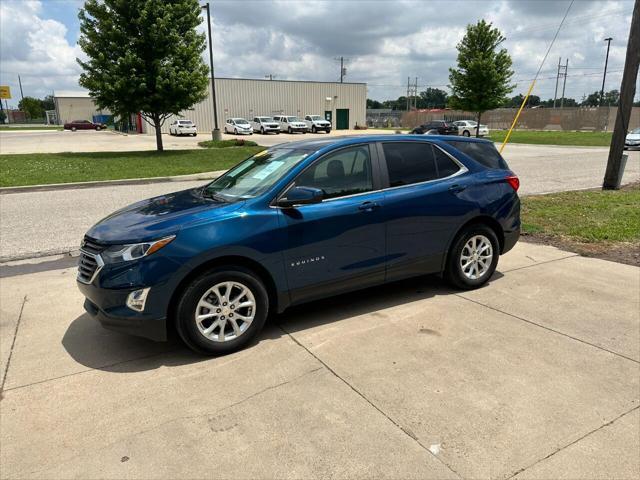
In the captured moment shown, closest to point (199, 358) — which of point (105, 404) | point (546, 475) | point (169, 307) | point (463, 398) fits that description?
point (169, 307)

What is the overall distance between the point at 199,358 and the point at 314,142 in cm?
226

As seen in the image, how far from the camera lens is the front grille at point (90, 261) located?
3551mm

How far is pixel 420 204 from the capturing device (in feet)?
15.0

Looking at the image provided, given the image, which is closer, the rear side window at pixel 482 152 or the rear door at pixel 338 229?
the rear door at pixel 338 229

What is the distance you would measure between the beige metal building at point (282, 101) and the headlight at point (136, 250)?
51.9 meters

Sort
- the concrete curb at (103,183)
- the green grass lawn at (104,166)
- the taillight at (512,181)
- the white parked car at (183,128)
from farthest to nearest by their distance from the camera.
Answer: the white parked car at (183,128) < the green grass lawn at (104,166) < the concrete curb at (103,183) < the taillight at (512,181)

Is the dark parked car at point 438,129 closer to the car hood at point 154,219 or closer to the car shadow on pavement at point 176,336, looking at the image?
the car shadow on pavement at point 176,336

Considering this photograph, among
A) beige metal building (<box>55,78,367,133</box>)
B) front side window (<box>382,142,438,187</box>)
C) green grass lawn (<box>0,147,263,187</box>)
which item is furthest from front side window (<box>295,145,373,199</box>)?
beige metal building (<box>55,78,367,133</box>)

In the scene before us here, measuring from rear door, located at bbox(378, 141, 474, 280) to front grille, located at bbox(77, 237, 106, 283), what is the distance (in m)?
2.45

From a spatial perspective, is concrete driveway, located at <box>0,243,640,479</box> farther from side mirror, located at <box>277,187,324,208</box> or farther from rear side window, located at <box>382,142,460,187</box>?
rear side window, located at <box>382,142,460,187</box>

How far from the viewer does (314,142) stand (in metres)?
4.59

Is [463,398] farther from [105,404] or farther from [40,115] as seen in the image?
[40,115]

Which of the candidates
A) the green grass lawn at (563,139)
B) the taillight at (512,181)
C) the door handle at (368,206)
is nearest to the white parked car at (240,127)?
the green grass lawn at (563,139)

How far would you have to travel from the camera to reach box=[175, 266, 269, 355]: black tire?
3.52 metres
